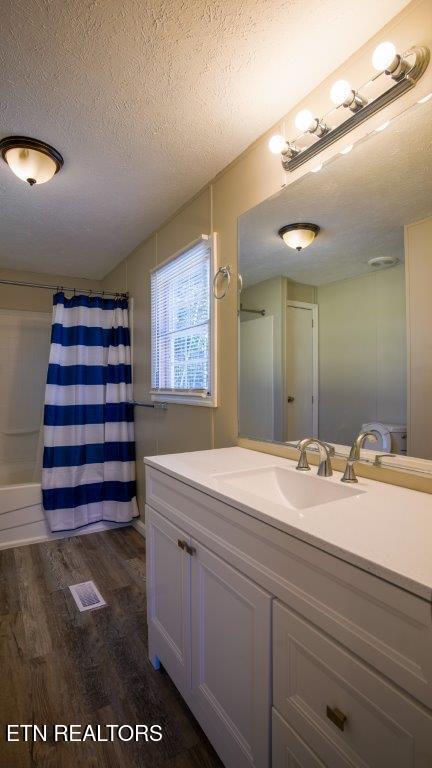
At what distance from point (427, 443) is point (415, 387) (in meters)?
0.16

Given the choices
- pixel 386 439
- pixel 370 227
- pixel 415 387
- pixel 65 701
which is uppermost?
pixel 370 227

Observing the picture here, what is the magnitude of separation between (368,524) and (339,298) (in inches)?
→ 32.0

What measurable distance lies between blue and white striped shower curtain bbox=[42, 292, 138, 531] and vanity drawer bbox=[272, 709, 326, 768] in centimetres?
223

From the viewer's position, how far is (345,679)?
0.68 metres

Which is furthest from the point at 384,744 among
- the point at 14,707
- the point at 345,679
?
the point at 14,707

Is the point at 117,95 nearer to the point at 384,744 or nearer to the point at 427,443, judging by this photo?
the point at 427,443

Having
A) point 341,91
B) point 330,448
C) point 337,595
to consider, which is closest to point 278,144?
point 341,91

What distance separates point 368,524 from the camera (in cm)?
80

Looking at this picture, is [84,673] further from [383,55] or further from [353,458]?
[383,55]

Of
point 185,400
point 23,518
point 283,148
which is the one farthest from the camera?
point 23,518

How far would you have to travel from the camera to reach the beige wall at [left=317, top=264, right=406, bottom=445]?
1131 mm

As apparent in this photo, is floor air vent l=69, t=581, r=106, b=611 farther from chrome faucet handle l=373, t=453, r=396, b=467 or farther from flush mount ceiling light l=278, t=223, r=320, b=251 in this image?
flush mount ceiling light l=278, t=223, r=320, b=251


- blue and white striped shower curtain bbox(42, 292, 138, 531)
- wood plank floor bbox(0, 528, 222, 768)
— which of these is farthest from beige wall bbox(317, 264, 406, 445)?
blue and white striped shower curtain bbox(42, 292, 138, 531)

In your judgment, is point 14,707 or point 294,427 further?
point 294,427
